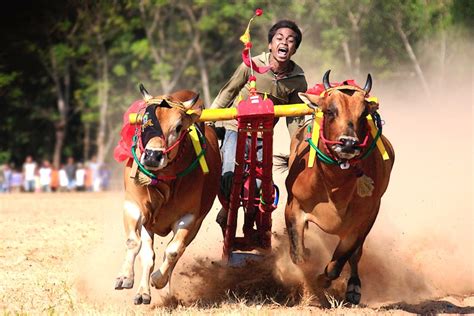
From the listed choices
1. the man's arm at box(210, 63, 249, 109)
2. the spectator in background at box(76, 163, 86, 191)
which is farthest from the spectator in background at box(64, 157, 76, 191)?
the man's arm at box(210, 63, 249, 109)

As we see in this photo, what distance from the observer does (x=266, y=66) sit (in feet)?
33.9

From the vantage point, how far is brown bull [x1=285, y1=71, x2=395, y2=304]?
8844 mm

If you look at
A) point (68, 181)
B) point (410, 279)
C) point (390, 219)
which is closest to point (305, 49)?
point (68, 181)

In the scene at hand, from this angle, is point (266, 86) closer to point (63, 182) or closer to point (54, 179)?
point (63, 182)

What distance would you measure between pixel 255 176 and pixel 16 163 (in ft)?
126

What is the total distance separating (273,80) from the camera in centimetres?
1028

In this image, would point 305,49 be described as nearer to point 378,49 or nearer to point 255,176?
point 378,49

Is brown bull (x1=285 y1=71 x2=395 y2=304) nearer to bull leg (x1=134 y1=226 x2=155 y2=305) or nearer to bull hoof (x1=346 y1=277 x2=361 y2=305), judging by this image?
bull hoof (x1=346 y1=277 x2=361 y2=305)

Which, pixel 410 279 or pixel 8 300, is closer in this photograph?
pixel 8 300

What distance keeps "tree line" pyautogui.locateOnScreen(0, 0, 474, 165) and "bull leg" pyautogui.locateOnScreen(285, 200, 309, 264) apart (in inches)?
932

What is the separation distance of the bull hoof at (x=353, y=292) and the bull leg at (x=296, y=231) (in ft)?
2.03

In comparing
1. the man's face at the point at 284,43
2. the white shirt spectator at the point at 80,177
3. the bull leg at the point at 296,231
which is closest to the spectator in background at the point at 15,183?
the white shirt spectator at the point at 80,177

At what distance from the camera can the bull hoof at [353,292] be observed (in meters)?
9.99

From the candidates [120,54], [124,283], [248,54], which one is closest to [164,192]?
[124,283]
